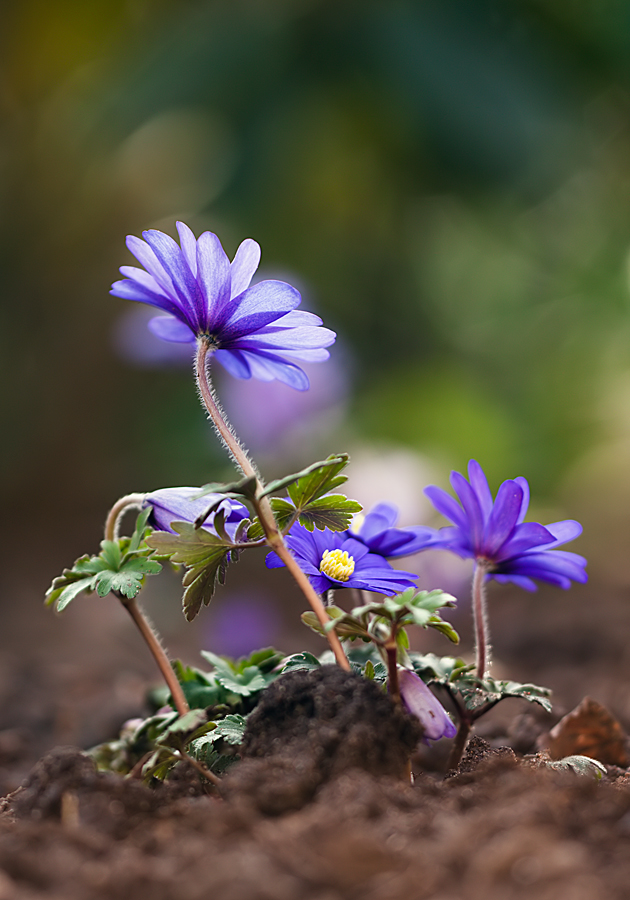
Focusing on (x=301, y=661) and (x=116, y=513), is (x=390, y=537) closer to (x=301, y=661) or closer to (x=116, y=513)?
(x=301, y=661)

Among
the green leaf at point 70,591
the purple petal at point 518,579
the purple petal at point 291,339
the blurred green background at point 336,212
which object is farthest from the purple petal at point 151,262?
the blurred green background at point 336,212

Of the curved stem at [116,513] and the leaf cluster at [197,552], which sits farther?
the curved stem at [116,513]

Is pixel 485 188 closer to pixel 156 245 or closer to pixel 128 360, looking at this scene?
pixel 128 360

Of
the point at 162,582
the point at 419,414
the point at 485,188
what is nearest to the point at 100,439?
the point at 162,582

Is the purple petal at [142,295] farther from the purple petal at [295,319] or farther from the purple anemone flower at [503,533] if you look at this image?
the purple anemone flower at [503,533]

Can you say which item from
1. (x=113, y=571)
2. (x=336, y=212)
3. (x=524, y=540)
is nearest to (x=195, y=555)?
(x=113, y=571)
